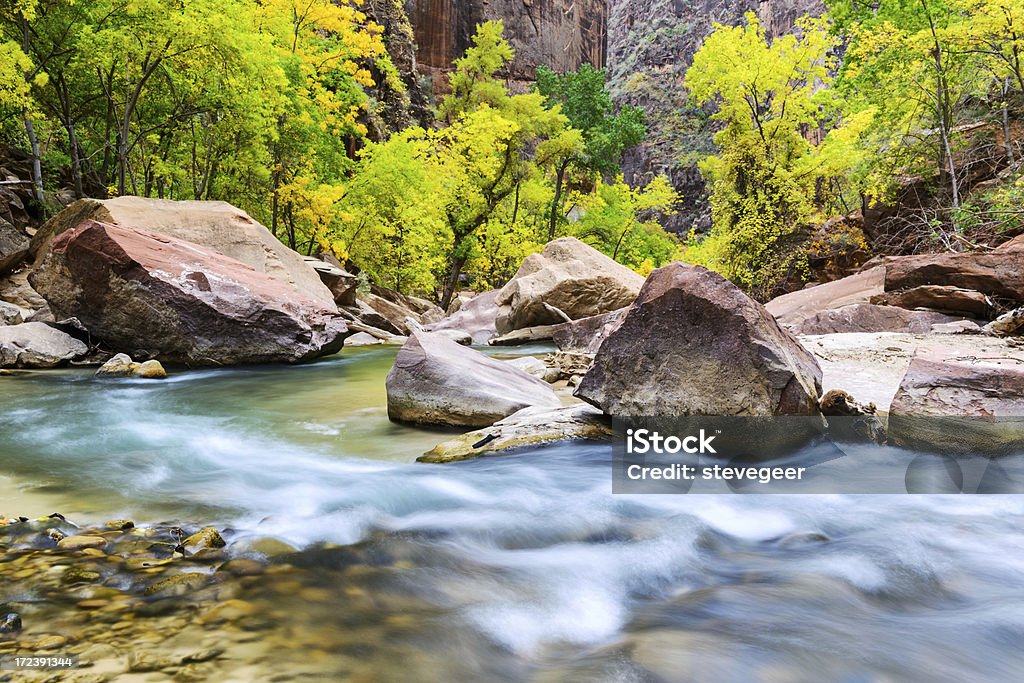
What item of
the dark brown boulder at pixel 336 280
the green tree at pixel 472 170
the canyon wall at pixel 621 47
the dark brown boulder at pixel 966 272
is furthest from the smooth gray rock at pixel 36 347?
the canyon wall at pixel 621 47

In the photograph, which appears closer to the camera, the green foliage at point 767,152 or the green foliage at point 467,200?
the green foliage at point 767,152

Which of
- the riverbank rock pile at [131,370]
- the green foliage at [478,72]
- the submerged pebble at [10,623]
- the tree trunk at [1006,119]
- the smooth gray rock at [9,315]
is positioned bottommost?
the submerged pebble at [10,623]

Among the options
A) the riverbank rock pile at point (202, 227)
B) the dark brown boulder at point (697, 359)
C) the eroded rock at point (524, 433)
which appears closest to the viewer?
the dark brown boulder at point (697, 359)

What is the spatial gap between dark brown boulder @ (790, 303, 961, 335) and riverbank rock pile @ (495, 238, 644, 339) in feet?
17.7

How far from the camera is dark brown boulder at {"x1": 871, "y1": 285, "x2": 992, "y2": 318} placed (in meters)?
9.69

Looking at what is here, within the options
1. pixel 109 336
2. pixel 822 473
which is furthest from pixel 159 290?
pixel 822 473

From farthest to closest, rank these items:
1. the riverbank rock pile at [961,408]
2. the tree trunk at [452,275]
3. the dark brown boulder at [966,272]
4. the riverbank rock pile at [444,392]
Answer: the tree trunk at [452,275], the dark brown boulder at [966,272], the riverbank rock pile at [444,392], the riverbank rock pile at [961,408]

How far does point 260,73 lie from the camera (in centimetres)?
1639

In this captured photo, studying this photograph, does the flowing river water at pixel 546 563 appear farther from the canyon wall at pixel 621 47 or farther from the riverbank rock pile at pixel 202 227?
the canyon wall at pixel 621 47

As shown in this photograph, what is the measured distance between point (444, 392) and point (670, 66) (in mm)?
83208

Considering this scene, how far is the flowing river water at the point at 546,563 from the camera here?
2.24 meters

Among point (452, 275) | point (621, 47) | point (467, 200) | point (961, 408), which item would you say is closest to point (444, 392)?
point (961, 408)

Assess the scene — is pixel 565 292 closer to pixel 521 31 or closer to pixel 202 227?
pixel 202 227

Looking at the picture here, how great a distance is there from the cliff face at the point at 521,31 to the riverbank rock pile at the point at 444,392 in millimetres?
48708
